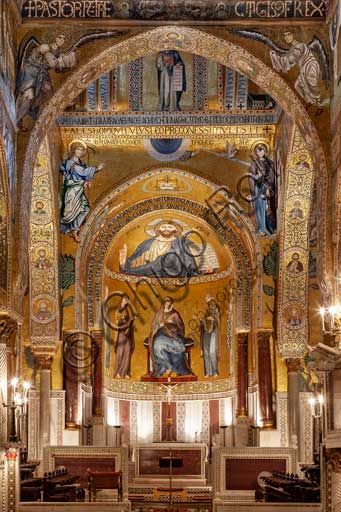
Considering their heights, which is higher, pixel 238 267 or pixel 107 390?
pixel 238 267

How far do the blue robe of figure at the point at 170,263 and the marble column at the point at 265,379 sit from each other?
144 inches

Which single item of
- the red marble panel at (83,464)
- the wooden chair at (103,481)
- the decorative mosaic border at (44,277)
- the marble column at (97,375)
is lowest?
the wooden chair at (103,481)

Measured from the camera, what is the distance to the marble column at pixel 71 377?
2633 cm

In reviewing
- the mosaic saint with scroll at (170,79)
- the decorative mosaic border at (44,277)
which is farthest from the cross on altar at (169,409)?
the mosaic saint with scroll at (170,79)

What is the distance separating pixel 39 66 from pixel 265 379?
1095 cm

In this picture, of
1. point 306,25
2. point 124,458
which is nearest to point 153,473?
point 124,458

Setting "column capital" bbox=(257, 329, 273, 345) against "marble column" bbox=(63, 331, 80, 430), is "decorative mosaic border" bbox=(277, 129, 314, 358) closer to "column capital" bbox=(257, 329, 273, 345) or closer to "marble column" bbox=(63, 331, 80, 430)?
"column capital" bbox=(257, 329, 273, 345)

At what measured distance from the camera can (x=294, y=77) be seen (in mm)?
19719

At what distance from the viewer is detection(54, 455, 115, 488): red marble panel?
24.1 metres

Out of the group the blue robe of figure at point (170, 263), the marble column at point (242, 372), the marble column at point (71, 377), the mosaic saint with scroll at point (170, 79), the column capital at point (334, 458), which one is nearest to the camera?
the column capital at point (334, 458)

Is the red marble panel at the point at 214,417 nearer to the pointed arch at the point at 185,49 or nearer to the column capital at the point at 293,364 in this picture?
the column capital at the point at 293,364

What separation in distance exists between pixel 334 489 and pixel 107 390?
11.9 metres

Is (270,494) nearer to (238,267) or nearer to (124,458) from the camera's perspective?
(124,458)

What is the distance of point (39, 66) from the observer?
770 inches
